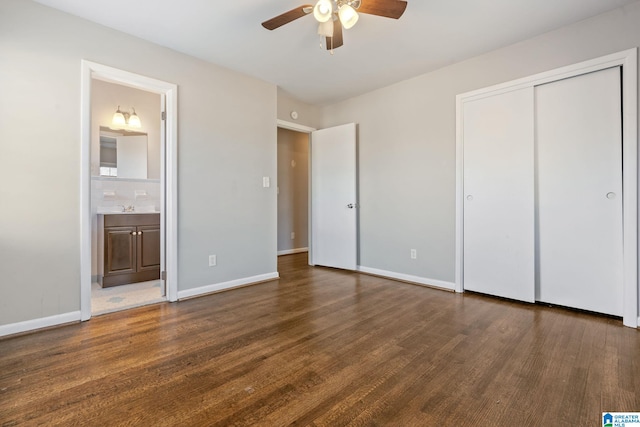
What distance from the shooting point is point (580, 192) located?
267 centimetres

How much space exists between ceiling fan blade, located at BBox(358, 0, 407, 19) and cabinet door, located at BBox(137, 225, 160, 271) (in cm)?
337

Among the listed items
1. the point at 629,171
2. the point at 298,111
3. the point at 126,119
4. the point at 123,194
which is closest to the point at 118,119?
the point at 126,119

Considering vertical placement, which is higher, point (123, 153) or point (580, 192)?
point (123, 153)

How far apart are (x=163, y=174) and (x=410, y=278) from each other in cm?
310

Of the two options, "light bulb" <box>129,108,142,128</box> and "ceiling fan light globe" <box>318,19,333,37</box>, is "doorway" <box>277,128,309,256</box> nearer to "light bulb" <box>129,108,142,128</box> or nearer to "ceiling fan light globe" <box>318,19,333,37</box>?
"light bulb" <box>129,108,142,128</box>

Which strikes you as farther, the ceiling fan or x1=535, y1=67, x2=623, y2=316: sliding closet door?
x1=535, y1=67, x2=623, y2=316: sliding closet door

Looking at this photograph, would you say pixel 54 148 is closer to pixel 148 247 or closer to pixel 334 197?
pixel 148 247

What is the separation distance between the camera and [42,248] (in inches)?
92.7

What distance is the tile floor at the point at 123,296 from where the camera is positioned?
112 inches

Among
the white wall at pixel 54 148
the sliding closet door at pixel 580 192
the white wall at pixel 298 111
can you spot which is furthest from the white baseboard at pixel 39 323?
the sliding closet door at pixel 580 192

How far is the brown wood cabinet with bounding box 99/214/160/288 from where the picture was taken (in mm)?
3502

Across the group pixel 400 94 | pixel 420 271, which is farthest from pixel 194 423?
pixel 400 94

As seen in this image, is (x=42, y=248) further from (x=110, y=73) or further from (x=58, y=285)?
(x=110, y=73)

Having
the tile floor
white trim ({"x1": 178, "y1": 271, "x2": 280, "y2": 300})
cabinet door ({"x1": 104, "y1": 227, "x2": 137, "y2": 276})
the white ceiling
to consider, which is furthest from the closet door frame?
cabinet door ({"x1": 104, "y1": 227, "x2": 137, "y2": 276})
